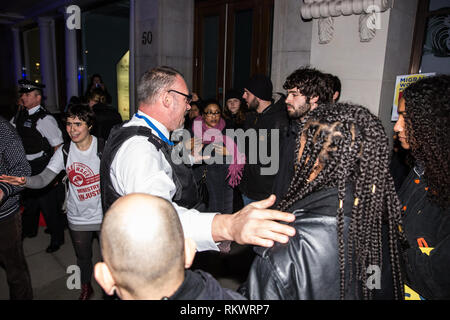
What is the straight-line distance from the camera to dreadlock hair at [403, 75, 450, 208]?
62.6 inches

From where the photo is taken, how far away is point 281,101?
3508mm

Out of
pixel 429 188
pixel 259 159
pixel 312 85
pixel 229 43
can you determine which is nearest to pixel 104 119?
pixel 229 43

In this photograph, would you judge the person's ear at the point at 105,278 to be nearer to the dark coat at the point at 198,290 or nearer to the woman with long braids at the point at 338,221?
the dark coat at the point at 198,290

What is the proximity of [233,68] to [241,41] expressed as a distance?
1.86 feet

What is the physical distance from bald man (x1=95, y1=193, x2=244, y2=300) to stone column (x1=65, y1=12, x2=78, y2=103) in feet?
39.7

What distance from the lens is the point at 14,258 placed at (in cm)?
246

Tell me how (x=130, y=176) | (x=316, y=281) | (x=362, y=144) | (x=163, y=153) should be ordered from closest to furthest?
(x=316, y=281) < (x=362, y=144) < (x=130, y=176) < (x=163, y=153)

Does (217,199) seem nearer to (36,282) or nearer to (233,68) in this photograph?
(36,282)

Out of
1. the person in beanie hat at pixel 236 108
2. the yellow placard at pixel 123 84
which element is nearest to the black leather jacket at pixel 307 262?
the person in beanie hat at pixel 236 108

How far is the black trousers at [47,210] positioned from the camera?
3996mm

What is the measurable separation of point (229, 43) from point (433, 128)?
17.4 ft

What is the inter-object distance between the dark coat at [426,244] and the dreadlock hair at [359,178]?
0.30 meters

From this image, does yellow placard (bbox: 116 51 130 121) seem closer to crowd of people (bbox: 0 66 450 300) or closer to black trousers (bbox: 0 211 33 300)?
crowd of people (bbox: 0 66 450 300)

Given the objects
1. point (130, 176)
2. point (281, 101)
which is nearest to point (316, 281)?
point (130, 176)
